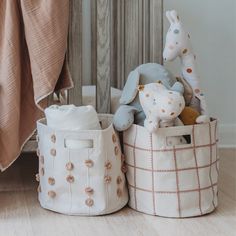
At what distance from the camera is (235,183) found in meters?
1.98

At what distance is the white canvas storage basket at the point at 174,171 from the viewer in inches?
61.7

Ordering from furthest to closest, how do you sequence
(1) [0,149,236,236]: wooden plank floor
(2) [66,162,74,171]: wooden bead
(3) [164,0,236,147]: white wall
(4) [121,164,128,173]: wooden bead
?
(3) [164,0,236,147]: white wall, (4) [121,164,128,173]: wooden bead, (2) [66,162,74,171]: wooden bead, (1) [0,149,236,236]: wooden plank floor

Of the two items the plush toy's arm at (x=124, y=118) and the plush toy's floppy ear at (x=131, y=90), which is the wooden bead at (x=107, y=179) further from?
the plush toy's floppy ear at (x=131, y=90)

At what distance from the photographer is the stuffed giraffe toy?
5.70ft

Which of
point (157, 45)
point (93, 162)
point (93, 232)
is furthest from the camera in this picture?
point (157, 45)

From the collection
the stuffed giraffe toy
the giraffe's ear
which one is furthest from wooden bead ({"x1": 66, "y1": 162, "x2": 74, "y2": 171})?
the giraffe's ear

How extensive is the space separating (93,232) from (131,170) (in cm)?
27

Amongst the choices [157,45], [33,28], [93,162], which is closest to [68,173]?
[93,162]

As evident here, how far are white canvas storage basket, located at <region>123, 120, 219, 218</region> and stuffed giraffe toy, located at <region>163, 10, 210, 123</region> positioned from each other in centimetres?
15

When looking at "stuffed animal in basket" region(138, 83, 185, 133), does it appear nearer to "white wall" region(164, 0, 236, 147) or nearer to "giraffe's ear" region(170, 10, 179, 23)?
"giraffe's ear" region(170, 10, 179, 23)

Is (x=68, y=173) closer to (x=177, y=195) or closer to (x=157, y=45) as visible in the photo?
(x=177, y=195)

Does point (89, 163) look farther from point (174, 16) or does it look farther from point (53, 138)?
point (174, 16)


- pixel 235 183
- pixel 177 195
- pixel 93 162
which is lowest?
pixel 235 183

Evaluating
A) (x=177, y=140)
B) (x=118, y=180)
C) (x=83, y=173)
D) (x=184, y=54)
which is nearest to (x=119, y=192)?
(x=118, y=180)
